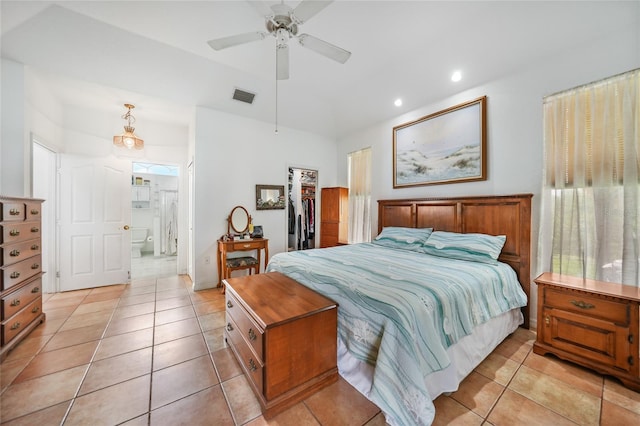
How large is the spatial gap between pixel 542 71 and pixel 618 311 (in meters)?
2.35

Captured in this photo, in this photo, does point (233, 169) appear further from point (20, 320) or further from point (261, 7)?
point (20, 320)

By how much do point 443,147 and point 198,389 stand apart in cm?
377

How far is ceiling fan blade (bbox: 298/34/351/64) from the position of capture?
6.75ft

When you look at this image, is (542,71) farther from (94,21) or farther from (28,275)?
(28,275)

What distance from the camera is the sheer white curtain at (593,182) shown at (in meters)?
2.02

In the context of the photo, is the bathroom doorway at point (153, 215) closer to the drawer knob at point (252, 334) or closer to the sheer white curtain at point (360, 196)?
the sheer white curtain at point (360, 196)

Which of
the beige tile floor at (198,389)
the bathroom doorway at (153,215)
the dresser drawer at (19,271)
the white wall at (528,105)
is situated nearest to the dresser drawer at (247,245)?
the beige tile floor at (198,389)

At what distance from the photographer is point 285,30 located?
1.99 meters

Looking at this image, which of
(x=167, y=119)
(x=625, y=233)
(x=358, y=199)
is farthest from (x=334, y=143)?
(x=625, y=233)

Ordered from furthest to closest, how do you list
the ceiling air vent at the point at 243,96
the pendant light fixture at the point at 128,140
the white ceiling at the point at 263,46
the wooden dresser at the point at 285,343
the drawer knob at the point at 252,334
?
the ceiling air vent at the point at 243,96 → the pendant light fixture at the point at 128,140 → the white ceiling at the point at 263,46 → the drawer knob at the point at 252,334 → the wooden dresser at the point at 285,343

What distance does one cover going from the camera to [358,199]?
4.77 m

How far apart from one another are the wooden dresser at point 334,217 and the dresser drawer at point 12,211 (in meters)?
4.09

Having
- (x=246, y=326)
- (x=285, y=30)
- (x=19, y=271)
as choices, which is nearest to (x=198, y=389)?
(x=246, y=326)

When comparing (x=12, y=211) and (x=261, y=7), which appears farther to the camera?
(x=12, y=211)
